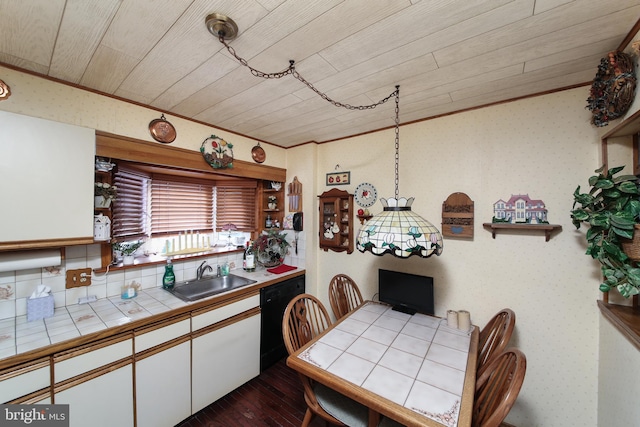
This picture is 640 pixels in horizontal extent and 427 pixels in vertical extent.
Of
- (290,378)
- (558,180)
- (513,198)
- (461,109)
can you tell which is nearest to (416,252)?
(513,198)

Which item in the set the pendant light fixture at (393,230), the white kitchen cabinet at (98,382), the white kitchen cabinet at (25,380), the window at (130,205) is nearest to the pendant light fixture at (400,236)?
the pendant light fixture at (393,230)

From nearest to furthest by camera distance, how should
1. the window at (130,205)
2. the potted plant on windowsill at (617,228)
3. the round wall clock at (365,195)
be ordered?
the potted plant on windowsill at (617,228)
the window at (130,205)
the round wall clock at (365,195)

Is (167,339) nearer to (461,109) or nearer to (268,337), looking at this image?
(268,337)

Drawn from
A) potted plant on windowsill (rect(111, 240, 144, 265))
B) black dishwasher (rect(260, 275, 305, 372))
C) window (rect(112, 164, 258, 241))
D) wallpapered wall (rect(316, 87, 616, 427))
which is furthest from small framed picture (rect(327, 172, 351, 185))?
potted plant on windowsill (rect(111, 240, 144, 265))

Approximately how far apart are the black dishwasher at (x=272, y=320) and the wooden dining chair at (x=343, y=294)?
55 centimetres

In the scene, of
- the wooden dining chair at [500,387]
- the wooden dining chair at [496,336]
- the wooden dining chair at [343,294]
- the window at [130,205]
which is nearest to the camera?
the wooden dining chair at [500,387]

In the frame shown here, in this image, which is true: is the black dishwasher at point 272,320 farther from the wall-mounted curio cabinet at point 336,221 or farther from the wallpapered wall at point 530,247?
the wallpapered wall at point 530,247

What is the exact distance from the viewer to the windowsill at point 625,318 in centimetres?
103

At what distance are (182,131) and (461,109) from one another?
7.44 ft

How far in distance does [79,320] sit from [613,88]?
10.2 feet

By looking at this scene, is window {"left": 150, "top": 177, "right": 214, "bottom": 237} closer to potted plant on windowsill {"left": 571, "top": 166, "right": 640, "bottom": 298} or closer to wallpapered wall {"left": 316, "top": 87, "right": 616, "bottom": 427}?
wallpapered wall {"left": 316, "top": 87, "right": 616, "bottom": 427}

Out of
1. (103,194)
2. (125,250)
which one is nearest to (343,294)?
(125,250)

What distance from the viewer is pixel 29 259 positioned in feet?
4.38

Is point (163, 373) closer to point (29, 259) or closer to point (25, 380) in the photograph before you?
point (25, 380)
